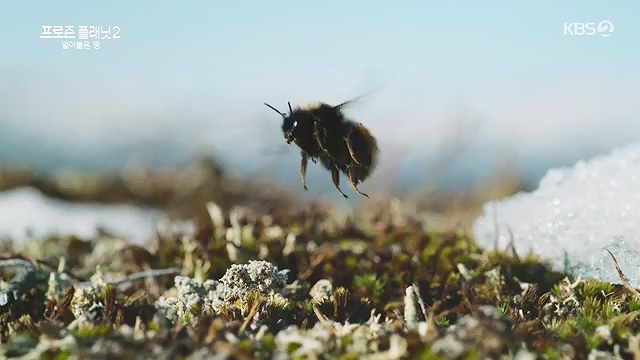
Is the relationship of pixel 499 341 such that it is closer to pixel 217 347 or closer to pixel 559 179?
pixel 217 347

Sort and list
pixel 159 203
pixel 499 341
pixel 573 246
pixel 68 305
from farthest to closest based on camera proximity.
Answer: pixel 159 203
pixel 573 246
pixel 68 305
pixel 499 341

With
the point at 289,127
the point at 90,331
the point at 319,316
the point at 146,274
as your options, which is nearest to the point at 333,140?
the point at 289,127

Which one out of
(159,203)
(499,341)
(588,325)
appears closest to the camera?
(499,341)

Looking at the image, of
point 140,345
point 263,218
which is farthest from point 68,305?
point 263,218

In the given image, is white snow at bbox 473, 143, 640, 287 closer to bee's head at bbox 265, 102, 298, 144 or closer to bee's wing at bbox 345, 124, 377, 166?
bee's wing at bbox 345, 124, 377, 166

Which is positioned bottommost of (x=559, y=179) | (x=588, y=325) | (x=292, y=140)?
(x=588, y=325)

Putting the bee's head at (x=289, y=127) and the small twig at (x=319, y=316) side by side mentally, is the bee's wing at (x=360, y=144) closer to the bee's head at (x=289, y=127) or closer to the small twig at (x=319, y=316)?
the bee's head at (x=289, y=127)

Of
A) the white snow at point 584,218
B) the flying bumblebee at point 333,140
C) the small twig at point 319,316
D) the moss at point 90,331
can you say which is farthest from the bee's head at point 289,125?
the white snow at point 584,218

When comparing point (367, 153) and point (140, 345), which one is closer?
point (140, 345)
